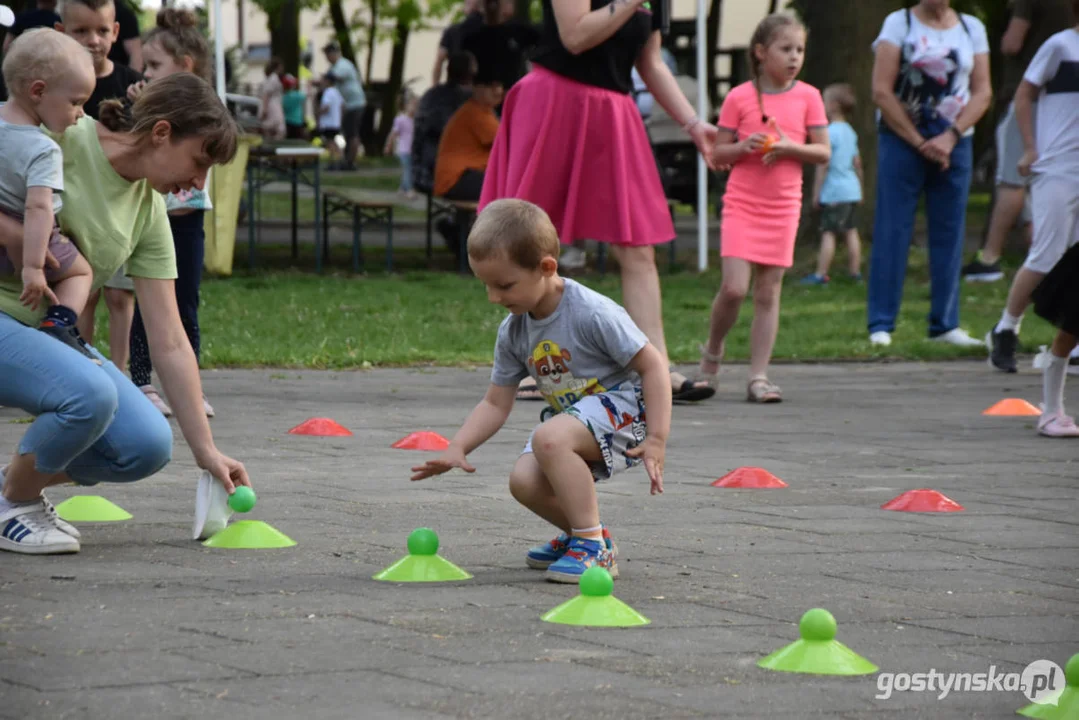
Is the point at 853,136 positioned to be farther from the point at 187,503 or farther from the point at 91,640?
the point at 91,640

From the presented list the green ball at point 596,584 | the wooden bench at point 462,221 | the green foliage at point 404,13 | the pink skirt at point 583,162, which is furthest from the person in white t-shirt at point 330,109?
the green ball at point 596,584

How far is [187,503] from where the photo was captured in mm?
5289

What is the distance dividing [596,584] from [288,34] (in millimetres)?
35556

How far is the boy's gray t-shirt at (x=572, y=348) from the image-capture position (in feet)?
14.3

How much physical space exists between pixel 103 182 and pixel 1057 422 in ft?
14.2

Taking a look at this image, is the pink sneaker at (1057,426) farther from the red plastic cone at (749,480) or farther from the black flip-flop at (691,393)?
the red plastic cone at (749,480)

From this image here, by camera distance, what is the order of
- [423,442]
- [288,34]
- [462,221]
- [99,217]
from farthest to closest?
[288,34], [462,221], [423,442], [99,217]

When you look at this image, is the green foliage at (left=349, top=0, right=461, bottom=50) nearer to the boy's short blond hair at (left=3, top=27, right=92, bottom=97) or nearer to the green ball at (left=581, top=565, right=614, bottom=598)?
the boy's short blond hair at (left=3, top=27, right=92, bottom=97)

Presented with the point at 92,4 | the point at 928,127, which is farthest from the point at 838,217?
the point at 92,4

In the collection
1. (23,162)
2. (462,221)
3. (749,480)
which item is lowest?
(462,221)

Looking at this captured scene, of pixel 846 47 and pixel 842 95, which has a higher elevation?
pixel 846 47

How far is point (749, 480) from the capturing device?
19.1ft

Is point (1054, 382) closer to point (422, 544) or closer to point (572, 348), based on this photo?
point (572, 348)

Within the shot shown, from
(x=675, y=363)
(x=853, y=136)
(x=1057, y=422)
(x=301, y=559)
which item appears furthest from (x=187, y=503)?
(x=853, y=136)
